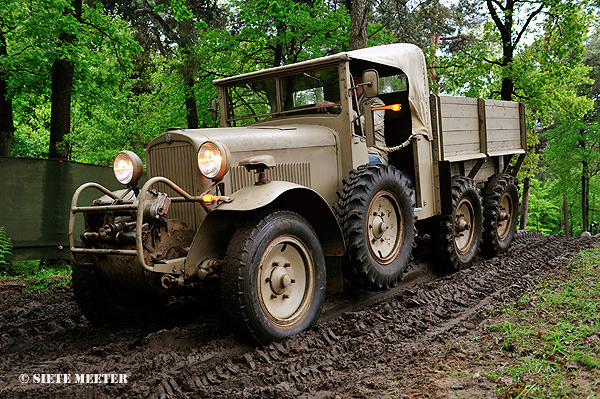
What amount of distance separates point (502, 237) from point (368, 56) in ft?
13.6

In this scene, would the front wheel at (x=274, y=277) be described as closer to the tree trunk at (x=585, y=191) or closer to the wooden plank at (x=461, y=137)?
the wooden plank at (x=461, y=137)

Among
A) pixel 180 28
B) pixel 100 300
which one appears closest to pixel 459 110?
pixel 100 300

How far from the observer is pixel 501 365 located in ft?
10.1

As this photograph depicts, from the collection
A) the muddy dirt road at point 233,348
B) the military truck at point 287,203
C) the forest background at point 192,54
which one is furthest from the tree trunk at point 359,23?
the muddy dirt road at point 233,348

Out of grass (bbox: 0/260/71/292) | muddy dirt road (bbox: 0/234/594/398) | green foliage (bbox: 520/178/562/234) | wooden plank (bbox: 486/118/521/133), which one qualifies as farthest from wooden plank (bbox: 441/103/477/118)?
green foliage (bbox: 520/178/562/234)

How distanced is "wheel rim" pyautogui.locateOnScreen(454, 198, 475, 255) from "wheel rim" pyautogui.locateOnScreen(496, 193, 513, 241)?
86 centimetres

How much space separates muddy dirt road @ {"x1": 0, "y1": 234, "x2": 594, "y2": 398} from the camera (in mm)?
3156

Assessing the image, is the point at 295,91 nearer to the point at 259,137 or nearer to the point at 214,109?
the point at 214,109

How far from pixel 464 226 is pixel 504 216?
1.39 m

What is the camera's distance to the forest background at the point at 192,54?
9.73 metres

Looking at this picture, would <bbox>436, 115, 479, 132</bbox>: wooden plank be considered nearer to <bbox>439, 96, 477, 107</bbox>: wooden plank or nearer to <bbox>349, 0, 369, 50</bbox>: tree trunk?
<bbox>439, 96, 477, 107</bbox>: wooden plank

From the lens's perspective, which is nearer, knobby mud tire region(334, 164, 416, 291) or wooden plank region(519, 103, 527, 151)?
knobby mud tire region(334, 164, 416, 291)

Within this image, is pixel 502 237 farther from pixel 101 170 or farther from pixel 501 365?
pixel 101 170

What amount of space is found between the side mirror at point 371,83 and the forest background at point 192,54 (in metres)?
5.47
